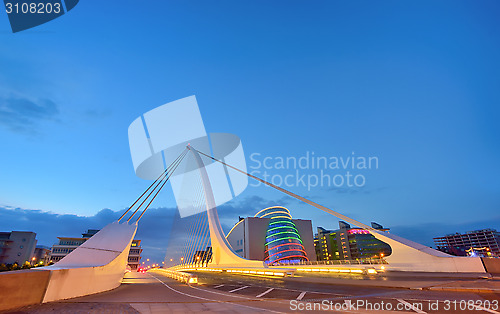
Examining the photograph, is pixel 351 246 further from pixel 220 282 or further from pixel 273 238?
pixel 220 282

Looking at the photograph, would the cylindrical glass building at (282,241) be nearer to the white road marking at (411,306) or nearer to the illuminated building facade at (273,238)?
the illuminated building facade at (273,238)

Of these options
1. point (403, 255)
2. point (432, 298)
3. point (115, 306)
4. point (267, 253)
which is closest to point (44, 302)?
point (115, 306)

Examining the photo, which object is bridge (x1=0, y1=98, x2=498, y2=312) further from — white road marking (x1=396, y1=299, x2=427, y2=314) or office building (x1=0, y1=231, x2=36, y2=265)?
office building (x1=0, y1=231, x2=36, y2=265)

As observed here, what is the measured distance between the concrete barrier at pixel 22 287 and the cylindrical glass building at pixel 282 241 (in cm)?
7412

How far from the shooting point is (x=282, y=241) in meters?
80.4

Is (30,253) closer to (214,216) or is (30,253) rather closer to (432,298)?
(214,216)

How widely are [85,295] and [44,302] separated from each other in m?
2.73

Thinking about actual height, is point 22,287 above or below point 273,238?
below

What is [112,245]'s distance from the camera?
1510 cm

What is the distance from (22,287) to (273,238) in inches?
3144

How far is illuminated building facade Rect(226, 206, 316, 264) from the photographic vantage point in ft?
258

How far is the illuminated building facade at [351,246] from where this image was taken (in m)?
131

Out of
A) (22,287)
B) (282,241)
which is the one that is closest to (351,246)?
(282,241)

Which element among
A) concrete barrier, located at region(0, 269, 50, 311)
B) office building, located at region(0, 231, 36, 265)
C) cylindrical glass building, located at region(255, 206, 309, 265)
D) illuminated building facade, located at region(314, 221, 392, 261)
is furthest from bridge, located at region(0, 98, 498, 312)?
illuminated building facade, located at region(314, 221, 392, 261)
